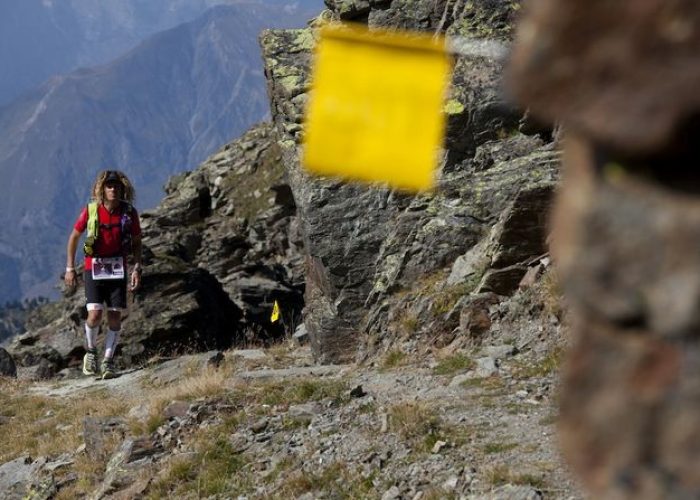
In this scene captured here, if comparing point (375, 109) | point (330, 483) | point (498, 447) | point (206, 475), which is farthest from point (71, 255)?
point (375, 109)

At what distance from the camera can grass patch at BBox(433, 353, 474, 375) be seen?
38.0 feet

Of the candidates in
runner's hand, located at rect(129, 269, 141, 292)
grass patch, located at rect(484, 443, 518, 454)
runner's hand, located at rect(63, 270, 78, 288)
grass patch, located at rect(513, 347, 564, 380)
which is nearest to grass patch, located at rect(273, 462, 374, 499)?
grass patch, located at rect(484, 443, 518, 454)

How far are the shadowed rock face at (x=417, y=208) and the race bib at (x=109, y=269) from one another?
11.8 ft

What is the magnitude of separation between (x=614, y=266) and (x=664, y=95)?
574mm

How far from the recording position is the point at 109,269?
619 inches

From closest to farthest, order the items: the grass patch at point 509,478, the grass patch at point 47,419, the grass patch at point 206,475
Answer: the grass patch at point 509,478
the grass patch at point 206,475
the grass patch at point 47,419

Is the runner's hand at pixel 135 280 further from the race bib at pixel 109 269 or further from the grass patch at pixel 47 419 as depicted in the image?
the grass patch at pixel 47 419

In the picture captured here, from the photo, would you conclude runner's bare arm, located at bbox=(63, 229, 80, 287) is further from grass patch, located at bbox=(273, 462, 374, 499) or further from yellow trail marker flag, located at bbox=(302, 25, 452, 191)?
yellow trail marker flag, located at bbox=(302, 25, 452, 191)

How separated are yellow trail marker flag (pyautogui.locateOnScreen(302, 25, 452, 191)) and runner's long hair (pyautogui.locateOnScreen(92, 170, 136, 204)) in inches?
418

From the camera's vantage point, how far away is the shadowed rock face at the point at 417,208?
1548 cm

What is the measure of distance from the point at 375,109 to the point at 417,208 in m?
11.5

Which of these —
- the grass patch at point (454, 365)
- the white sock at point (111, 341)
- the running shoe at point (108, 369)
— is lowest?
the running shoe at point (108, 369)

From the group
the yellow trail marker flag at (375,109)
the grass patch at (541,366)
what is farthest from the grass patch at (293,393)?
the yellow trail marker flag at (375,109)

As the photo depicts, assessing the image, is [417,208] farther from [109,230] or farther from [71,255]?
[71,255]
